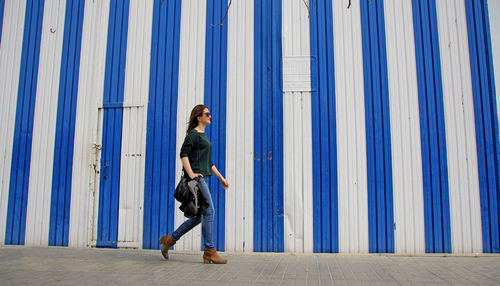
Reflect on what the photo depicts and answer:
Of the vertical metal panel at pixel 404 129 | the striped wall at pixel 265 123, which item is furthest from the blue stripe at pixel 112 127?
the vertical metal panel at pixel 404 129

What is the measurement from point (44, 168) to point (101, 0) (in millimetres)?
2739

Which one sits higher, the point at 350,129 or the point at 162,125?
the point at 162,125

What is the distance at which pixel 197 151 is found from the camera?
11.8 feet

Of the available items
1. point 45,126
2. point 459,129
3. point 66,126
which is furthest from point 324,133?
point 45,126

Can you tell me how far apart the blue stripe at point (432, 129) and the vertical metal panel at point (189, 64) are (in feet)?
10.1

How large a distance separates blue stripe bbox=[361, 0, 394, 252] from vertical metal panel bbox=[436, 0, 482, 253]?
79 centimetres

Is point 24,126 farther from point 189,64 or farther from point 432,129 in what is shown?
point 432,129

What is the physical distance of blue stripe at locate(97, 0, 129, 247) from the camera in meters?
4.69

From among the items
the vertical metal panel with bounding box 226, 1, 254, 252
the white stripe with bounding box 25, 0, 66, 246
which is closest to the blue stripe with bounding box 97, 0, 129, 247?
the white stripe with bounding box 25, 0, 66, 246

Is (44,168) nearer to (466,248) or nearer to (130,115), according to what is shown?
(130,115)

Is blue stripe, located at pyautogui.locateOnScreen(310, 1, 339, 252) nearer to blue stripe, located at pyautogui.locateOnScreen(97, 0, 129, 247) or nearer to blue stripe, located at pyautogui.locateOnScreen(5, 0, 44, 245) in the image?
blue stripe, located at pyautogui.locateOnScreen(97, 0, 129, 247)

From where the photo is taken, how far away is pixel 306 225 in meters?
4.38

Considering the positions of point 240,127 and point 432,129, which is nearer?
point 432,129

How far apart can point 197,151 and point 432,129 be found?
3.18 metres
